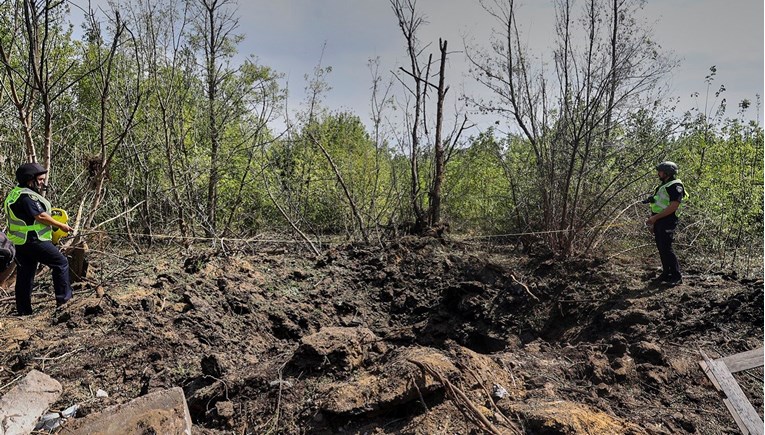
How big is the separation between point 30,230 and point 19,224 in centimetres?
12

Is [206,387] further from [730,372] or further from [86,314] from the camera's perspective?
[730,372]

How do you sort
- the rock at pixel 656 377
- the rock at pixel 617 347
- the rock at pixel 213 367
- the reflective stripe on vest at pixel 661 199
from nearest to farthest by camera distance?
the rock at pixel 656 377 → the rock at pixel 213 367 → the rock at pixel 617 347 → the reflective stripe on vest at pixel 661 199

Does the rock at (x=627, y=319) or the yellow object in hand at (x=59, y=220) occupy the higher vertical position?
the yellow object in hand at (x=59, y=220)

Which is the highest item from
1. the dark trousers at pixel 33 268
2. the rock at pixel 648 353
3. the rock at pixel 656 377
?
the dark trousers at pixel 33 268

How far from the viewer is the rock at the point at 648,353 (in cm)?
388

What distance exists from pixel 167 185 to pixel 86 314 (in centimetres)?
455

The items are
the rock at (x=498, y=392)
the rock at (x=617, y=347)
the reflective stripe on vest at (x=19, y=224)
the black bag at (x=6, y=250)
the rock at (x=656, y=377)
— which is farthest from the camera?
the reflective stripe on vest at (x=19, y=224)

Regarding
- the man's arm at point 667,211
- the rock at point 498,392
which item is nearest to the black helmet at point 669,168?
the man's arm at point 667,211

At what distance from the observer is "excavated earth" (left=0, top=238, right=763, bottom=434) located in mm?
3184

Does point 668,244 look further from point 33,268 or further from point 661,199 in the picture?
point 33,268

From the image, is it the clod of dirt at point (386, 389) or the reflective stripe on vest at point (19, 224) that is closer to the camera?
the clod of dirt at point (386, 389)

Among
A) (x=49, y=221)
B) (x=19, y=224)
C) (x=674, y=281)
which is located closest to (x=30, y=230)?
(x=19, y=224)

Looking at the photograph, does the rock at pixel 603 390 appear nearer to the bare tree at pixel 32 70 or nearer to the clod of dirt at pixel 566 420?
the clod of dirt at pixel 566 420

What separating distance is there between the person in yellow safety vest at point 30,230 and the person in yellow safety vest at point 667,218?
6989 millimetres
